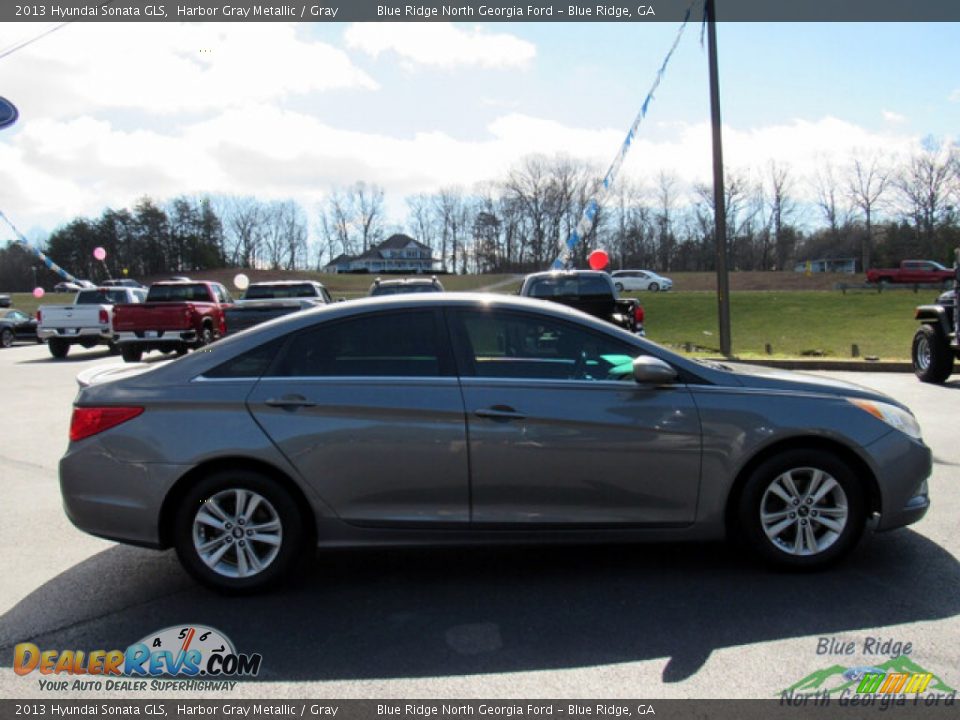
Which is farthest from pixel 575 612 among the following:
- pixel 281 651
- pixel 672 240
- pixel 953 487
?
pixel 672 240

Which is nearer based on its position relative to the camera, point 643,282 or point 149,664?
point 149,664

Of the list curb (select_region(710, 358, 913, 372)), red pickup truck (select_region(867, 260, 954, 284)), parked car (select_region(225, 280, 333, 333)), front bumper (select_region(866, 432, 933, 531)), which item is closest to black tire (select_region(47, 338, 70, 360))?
parked car (select_region(225, 280, 333, 333))

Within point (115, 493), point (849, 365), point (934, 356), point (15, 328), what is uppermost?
point (15, 328)

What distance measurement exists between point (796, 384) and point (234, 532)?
3.20m

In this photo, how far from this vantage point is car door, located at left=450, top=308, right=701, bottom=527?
13.3 ft

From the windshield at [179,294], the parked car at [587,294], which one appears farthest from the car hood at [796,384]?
the windshield at [179,294]

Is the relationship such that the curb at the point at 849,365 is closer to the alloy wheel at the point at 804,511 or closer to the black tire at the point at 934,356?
the black tire at the point at 934,356

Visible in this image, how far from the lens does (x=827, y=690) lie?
10.1 ft

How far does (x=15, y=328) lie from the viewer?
27.9 m

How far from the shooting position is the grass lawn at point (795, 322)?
20.6m

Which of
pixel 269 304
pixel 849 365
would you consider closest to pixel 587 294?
pixel 849 365

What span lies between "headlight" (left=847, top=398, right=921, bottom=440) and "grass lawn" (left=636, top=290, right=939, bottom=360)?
43.0ft

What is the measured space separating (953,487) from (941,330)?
7.42 meters

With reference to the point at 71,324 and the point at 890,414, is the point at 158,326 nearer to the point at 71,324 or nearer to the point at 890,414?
the point at 71,324
